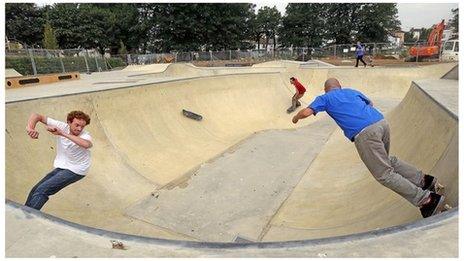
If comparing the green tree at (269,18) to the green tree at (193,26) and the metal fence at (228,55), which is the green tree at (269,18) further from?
the metal fence at (228,55)

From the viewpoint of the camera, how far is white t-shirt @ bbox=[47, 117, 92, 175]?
3953 mm

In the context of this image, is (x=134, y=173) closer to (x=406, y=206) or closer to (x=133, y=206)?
(x=133, y=206)

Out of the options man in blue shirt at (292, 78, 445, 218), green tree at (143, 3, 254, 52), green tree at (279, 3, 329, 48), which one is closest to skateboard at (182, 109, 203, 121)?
man in blue shirt at (292, 78, 445, 218)

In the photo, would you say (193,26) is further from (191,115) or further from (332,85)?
(332,85)

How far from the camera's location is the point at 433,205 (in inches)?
132

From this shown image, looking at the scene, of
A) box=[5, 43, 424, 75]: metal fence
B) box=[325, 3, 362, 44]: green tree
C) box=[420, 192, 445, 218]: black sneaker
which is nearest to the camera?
box=[420, 192, 445, 218]: black sneaker

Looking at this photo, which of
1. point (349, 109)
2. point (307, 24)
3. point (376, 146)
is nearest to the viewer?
point (376, 146)

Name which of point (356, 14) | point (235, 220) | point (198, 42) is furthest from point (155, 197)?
point (356, 14)

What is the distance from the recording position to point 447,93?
6.61 metres

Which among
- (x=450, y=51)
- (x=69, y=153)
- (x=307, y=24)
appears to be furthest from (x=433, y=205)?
(x=307, y=24)

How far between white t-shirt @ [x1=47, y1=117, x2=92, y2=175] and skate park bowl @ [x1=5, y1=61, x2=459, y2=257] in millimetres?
961

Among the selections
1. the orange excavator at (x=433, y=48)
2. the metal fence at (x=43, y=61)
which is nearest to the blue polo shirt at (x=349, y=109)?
the metal fence at (x=43, y=61)

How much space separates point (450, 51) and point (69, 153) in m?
31.8

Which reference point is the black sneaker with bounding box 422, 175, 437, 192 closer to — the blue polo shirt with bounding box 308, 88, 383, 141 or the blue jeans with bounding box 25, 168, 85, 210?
the blue polo shirt with bounding box 308, 88, 383, 141
